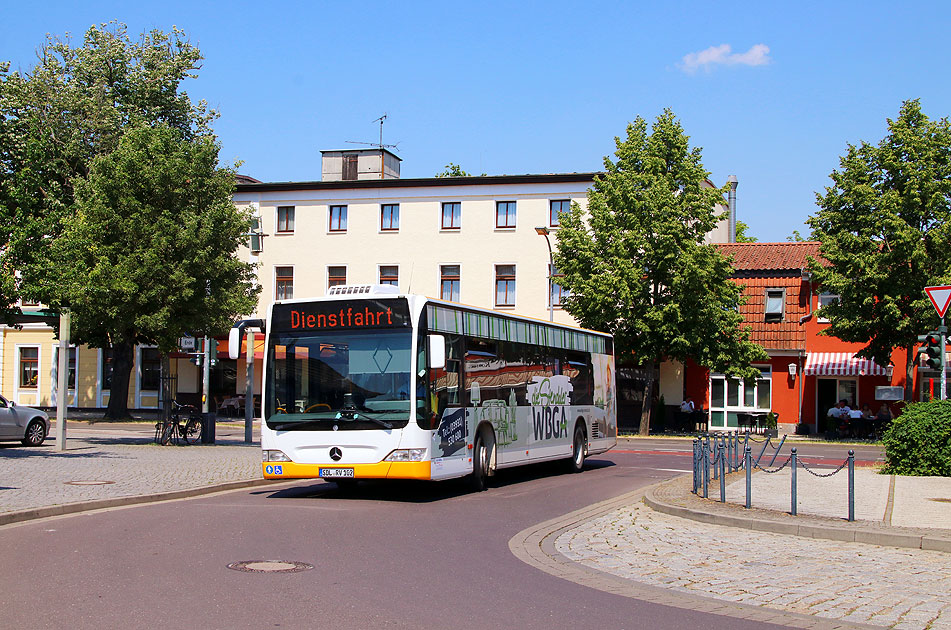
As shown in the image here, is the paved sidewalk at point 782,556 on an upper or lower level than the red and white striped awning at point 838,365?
lower

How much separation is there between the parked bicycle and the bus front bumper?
12555mm

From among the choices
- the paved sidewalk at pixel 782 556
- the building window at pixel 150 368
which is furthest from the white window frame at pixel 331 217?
the paved sidewalk at pixel 782 556

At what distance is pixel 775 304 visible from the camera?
45.8m

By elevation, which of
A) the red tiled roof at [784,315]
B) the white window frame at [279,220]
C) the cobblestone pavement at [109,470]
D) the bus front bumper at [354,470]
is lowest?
the cobblestone pavement at [109,470]

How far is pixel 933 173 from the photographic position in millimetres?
35562

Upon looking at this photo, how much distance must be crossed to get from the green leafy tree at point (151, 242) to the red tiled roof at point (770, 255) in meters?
24.8

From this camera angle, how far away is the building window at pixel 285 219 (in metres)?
52.4

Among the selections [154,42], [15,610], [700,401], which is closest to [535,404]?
[15,610]

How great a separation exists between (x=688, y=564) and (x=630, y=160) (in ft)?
112

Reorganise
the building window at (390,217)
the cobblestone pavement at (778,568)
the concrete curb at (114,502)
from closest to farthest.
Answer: the cobblestone pavement at (778,568) → the concrete curb at (114,502) → the building window at (390,217)

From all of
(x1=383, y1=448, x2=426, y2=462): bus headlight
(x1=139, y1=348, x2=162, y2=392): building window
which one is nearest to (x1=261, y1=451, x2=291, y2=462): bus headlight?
(x1=383, y1=448, x2=426, y2=462): bus headlight

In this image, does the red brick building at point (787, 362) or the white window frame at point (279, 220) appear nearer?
the red brick building at point (787, 362)

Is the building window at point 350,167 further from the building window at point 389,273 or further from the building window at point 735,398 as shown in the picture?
the building window at point 735,398

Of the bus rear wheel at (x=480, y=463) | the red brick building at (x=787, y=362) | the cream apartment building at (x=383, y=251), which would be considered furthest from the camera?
the cream apartment building at (x=383, y=251)
